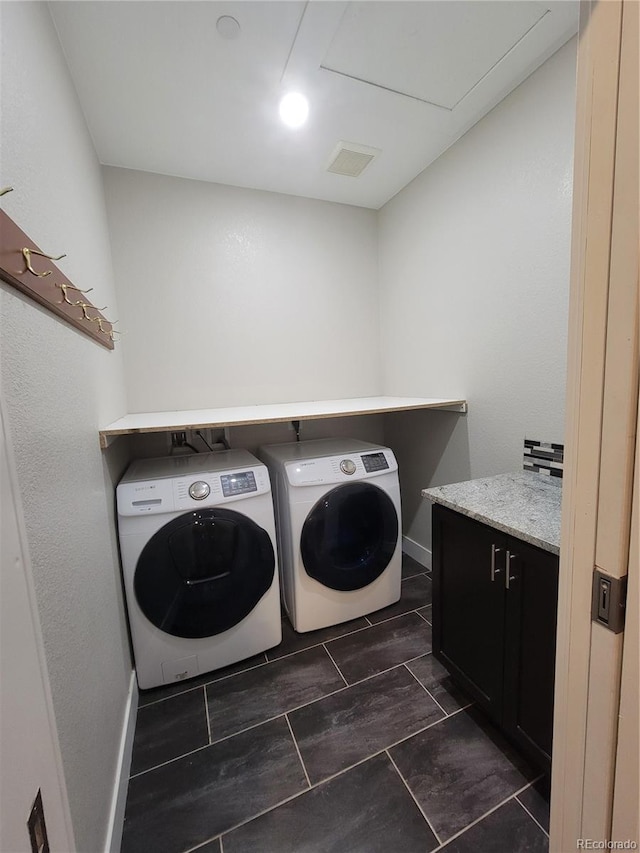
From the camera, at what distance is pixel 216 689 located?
151 centimetres

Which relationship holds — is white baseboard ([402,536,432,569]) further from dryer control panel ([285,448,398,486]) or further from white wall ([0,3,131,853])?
white wall ([0,3,131,853])

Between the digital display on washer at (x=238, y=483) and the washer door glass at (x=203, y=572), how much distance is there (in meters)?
0.09

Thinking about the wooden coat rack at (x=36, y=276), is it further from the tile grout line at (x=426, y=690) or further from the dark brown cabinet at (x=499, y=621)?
the tile grout line at (x=426, y=690)

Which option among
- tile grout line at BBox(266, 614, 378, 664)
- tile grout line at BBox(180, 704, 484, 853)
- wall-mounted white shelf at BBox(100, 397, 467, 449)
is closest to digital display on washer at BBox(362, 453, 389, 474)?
wall-mounted white shelf at BBox(100, 397, 467, 449)

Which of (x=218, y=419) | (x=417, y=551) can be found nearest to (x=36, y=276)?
(x=218, y=419)

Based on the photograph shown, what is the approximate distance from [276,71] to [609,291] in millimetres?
1544

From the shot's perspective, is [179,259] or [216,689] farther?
[179,259]

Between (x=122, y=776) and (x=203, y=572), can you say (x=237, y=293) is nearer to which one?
(x=203, y=572)

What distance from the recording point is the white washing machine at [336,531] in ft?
5.56

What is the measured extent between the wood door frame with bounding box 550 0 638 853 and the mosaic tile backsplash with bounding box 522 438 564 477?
3.37 ft

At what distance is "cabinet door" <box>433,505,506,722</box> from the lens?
3.88 ft

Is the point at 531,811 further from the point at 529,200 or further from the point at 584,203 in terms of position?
the point at 529,200

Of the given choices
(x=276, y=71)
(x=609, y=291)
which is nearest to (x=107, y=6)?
(x=276, y=71)

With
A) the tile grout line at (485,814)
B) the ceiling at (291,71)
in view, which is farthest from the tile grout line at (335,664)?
the ceiling at (291,71)
